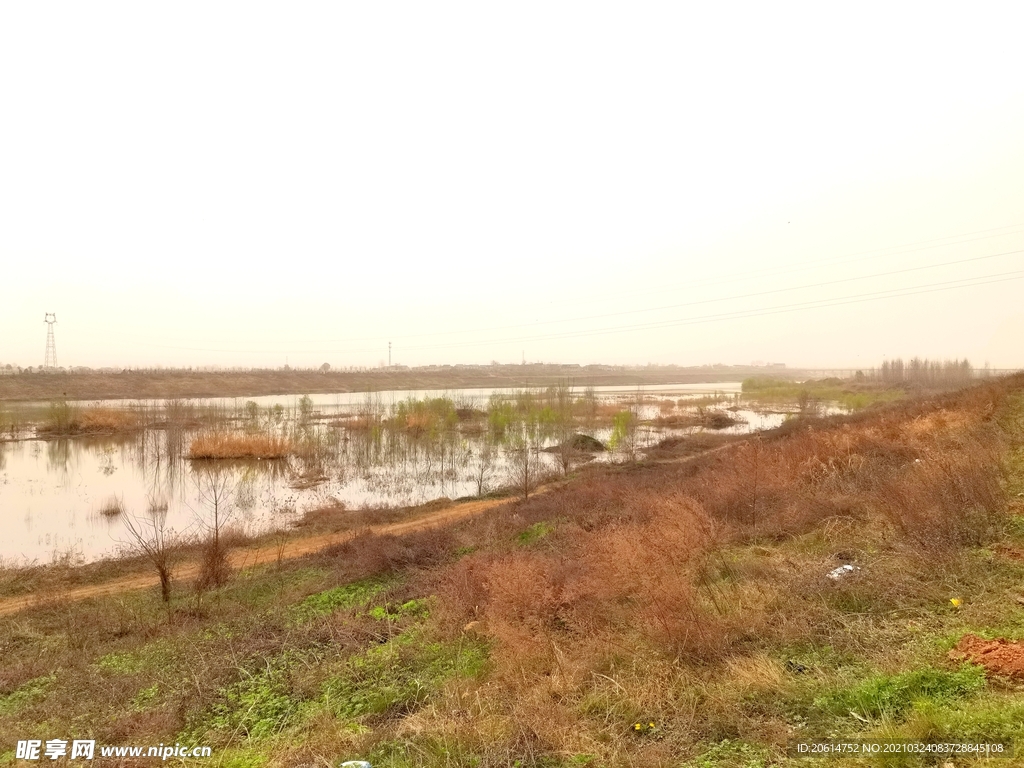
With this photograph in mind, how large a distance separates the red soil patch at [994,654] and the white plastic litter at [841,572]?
1.69 m

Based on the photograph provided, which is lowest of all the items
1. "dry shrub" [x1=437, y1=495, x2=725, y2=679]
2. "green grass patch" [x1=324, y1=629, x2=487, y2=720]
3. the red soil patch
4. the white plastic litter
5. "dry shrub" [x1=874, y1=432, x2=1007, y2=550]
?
"green grass patch" [x1=324, y1=629, x2=487, y2=720]

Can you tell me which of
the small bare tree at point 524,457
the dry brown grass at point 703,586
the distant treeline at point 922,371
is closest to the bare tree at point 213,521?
the dry brown grass at point 703,586

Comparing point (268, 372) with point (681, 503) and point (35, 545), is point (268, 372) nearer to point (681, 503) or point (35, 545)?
point (35, 545)

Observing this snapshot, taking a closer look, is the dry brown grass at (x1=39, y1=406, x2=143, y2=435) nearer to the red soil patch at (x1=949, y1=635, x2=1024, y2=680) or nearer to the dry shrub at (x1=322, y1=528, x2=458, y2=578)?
the dry shrub at (x1=322, y1=528, x2=458, y2=578)

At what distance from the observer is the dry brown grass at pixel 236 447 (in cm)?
2619

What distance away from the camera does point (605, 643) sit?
551 centimetres

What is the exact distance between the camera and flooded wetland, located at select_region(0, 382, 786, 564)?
16917 mm

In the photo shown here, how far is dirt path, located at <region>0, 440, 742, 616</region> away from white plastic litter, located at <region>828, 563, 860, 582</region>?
32.1ft

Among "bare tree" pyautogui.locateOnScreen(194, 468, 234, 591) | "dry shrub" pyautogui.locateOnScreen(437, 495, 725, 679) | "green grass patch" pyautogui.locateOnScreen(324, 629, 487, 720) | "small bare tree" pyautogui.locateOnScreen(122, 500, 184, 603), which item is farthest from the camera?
"bare tree" pyautogui.locateOnScreen(194, 468, 234, 591)

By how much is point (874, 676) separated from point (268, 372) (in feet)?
251

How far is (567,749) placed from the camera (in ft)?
12.8

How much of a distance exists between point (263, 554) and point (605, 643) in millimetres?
10176

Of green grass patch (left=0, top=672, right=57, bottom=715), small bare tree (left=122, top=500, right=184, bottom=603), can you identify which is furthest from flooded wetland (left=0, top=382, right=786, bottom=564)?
green grass patch (left=0, top=672, right=57, bottom=715)

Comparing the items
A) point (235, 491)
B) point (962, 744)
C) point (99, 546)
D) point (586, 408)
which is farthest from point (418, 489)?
point (586, 408)
